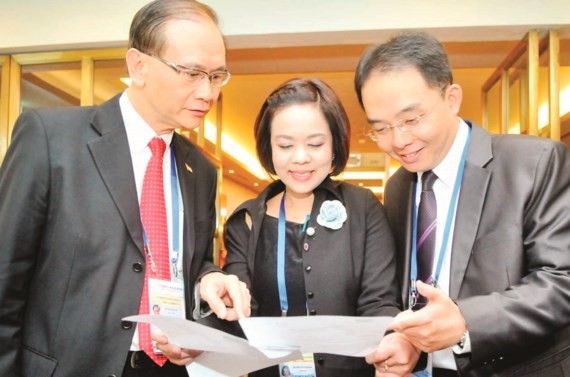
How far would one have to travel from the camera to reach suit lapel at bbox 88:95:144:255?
149cm

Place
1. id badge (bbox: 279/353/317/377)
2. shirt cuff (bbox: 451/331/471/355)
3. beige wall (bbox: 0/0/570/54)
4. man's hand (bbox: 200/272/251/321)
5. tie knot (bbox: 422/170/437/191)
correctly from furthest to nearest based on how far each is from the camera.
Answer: beige wall (bbox: 0/0/570/54)
tie knot (bbox: 422/170/437/191)
id badge (bbox: 279/353/317/377)
man's hand (bbox: 200/272/251/321)
shirt cuff (bbox: 451/331/471/355)

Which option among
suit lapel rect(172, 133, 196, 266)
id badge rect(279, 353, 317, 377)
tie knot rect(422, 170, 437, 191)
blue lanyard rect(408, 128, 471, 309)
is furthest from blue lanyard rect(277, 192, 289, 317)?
tie knot rect(422, 170, 437, 191)

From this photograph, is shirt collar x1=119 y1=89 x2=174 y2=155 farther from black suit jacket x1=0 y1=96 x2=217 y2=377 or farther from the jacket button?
the jacket button

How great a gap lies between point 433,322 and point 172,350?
2.17ft

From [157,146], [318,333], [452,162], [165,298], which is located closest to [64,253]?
[165,298]

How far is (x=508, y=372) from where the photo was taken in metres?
1.41

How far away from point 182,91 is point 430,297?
979 millimetres

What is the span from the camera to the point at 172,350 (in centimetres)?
135

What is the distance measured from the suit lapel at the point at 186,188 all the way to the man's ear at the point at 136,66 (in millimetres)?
237

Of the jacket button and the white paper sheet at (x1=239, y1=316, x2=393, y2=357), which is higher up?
the jacket button

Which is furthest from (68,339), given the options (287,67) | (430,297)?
(287,67)

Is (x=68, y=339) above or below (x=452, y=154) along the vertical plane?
below

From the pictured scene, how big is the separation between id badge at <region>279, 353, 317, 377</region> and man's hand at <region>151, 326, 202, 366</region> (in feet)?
1.13

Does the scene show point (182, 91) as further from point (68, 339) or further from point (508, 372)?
point (508, 372)
